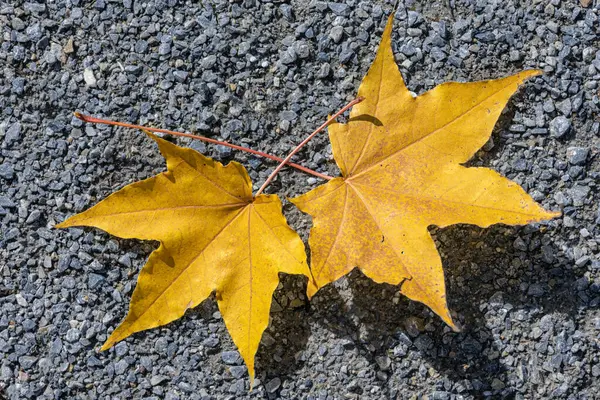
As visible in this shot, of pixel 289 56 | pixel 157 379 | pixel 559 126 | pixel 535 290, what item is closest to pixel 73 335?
A: pixel 157 379

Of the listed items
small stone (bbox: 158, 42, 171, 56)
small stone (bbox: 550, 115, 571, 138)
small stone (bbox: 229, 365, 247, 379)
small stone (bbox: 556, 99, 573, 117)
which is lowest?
small stone (bbox: 229, 365, 247, 379)

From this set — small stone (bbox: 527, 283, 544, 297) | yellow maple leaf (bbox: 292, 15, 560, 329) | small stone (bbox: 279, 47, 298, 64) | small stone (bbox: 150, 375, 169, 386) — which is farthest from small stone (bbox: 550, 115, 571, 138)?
small stone (bbox: 150, 375, 169, 386)

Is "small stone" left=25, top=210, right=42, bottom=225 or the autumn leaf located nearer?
the autumn leaf

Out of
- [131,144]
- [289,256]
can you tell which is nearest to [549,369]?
[289,256]

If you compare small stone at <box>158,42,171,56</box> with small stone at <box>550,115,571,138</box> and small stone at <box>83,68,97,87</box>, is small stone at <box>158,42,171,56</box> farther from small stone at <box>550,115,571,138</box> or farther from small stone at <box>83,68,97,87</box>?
small stone at <box>550,115,571,138</box>

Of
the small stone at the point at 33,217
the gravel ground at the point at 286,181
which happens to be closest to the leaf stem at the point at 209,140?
the gravel ground at the point at 286,181

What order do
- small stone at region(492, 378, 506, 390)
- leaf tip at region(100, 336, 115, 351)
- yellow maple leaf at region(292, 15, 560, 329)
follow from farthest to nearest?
small stone at region(492, 378, 506, 390) → leaf tip at region(100, 336, 115, 351) → yellow maple leaf at region(292, 15, 560, 329)

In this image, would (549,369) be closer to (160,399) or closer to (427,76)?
(427,76)

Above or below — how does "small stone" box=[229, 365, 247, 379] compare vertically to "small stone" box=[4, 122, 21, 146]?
below
